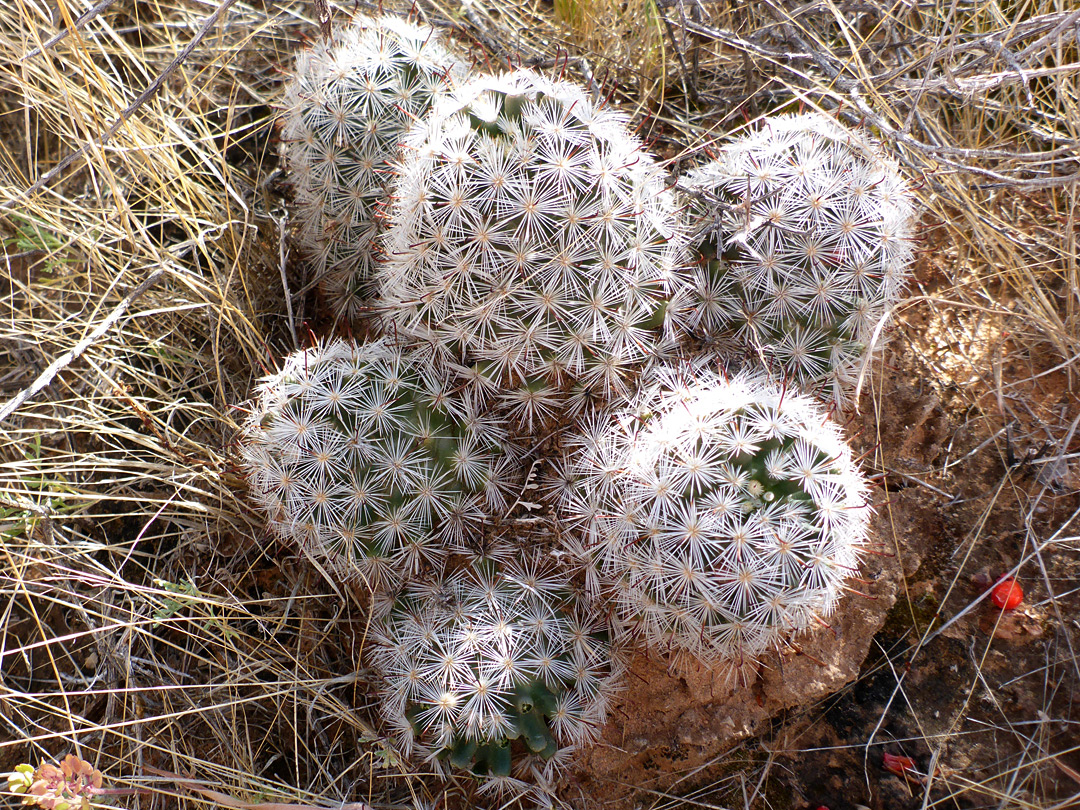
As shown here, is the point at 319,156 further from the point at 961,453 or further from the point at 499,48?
the point at 961,453

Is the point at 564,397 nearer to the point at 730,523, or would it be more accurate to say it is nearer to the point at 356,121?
the point at 730,523

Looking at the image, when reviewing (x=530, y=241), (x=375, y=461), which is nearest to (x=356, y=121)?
(x=530, y=241)

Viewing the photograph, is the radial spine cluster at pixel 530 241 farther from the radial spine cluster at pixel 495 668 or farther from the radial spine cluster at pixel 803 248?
the radial spine cluster at pixel 495 668

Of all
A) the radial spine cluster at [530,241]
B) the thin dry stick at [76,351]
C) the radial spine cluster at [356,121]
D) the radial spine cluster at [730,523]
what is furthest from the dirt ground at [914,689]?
the thin dry stick at [76,351]

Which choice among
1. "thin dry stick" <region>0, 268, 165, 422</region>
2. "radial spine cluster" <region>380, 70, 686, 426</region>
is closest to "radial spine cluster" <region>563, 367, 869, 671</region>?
"radial spine cluster" <region>380, 70, 686, 426</region>

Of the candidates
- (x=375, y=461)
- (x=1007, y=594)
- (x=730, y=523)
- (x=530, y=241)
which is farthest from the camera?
(x=1007, y=594)

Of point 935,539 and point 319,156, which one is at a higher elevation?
point 319,156

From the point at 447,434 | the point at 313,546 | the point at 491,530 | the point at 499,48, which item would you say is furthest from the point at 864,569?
the point at 499,48
